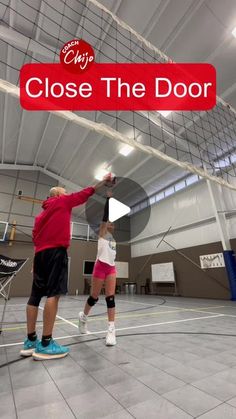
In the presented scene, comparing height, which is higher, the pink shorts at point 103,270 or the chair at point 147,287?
the pink shorts at point 103,270

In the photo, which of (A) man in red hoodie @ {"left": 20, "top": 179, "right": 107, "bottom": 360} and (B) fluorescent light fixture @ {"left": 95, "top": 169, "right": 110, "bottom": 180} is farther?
(B) fluorescent light fixture @ {"left": 95, "top": 169, "right": 110, "bottom": 180}

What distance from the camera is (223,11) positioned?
4230mm

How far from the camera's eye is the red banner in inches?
204

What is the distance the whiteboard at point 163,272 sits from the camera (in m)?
9.81

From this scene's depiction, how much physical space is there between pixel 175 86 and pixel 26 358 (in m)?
6.14

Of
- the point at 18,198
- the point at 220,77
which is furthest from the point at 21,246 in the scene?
the point at 220,77

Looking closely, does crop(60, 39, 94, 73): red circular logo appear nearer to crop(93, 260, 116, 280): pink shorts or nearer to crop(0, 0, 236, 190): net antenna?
crop(0, 0, 236, 190): net antenna

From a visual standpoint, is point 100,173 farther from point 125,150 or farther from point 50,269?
point 50,269

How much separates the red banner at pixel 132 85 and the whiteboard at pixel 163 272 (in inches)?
267

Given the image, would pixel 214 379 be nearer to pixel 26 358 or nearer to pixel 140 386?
pixel 140 386

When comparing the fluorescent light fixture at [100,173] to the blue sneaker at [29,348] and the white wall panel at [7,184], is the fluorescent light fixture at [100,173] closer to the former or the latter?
the white wall panel at [7,184]

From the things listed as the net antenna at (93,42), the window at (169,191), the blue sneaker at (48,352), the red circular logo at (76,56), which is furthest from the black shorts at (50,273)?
the window at (169,191)

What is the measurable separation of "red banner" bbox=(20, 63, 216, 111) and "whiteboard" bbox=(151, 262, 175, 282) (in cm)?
679

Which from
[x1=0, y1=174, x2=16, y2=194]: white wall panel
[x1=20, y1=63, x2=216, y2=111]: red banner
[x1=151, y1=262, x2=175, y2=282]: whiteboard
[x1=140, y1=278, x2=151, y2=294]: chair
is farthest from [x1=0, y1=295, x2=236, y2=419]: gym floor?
[x1=0, y1=174, x2=16, y2=194]: white wall panel
